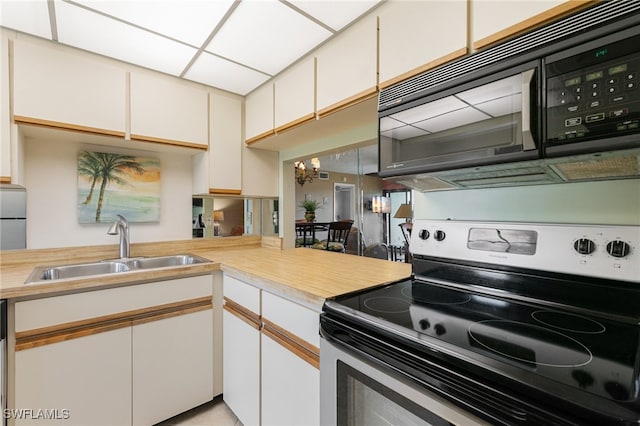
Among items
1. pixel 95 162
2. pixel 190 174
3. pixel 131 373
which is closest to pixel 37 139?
pixel 95 162

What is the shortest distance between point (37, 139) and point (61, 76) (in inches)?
20.1

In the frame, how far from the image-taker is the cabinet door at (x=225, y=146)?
7.21ft

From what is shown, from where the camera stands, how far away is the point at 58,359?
1.31 m

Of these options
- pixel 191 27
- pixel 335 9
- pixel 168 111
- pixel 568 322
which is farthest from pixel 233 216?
pixel 568 322

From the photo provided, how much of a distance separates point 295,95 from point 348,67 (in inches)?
18.4

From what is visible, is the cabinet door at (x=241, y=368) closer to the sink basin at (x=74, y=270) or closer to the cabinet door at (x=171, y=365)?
the cabinet door at (x=171, y=365)

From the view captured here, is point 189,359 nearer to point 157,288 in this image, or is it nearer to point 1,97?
point 157,288

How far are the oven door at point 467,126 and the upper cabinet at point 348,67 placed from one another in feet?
0.94

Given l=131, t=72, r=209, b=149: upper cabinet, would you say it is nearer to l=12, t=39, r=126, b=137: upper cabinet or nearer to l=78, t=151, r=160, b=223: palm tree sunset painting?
l=12, t=39, r=126, b=137: upper cabinet

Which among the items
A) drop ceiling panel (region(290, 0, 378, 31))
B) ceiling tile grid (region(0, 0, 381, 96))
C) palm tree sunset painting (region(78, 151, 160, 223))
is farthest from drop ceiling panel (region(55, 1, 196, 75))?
drop ceiling panel (region(290, 0, 378, 31))

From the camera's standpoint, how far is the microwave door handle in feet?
2.68

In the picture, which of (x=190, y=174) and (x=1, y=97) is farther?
(x=190, y=174)

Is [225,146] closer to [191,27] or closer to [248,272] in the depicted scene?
[191,27]

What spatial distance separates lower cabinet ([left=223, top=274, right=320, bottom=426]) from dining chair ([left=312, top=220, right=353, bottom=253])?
3379 millimetres
